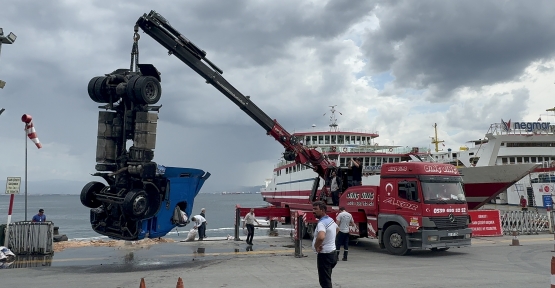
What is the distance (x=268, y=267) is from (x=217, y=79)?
7260 millimetres

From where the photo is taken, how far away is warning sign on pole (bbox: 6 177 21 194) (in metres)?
13.9

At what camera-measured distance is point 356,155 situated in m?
34.6

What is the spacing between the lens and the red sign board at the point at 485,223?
18344mm

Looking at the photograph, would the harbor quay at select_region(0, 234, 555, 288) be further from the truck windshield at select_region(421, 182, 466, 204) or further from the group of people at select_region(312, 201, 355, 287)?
the group of people at select_region(312, 201, 355, 287)

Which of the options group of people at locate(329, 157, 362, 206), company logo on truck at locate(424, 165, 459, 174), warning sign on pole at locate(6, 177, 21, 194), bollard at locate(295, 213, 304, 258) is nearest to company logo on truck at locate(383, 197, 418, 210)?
company logo on truck at locate(424, 165, 459, 174)

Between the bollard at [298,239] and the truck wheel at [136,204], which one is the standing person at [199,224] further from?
the truck wheel at [136,204]

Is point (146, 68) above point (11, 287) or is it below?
above

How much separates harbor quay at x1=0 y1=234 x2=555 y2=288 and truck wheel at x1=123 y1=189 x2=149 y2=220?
1.41 metres

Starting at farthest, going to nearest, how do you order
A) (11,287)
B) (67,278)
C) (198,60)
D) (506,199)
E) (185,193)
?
(506,199) → (198,60) → (185,193) → (67,278) → (11,287)

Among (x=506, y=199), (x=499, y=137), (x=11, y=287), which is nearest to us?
(x=11, y=287)

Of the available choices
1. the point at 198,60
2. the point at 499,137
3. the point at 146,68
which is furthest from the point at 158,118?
the point at 499,137

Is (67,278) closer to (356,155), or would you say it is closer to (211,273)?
(211,273)

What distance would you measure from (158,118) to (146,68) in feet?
4.58

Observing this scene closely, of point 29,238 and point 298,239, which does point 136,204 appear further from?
point 29,238
